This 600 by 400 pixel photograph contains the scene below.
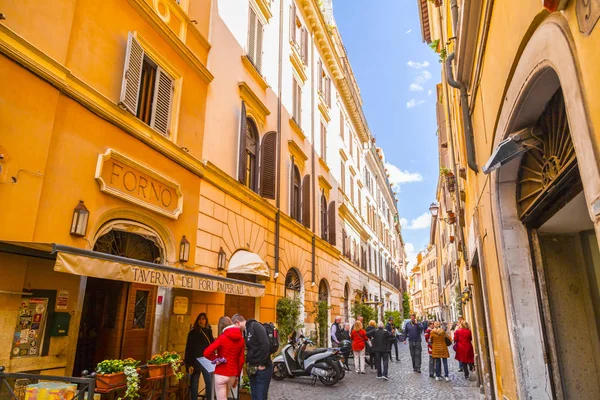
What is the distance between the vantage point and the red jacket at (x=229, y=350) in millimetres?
6129

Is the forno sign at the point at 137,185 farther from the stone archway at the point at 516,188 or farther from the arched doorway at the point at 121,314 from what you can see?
the stone archway at the point at 516,188

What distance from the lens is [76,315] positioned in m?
5.80

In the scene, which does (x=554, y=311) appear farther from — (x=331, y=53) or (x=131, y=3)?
(x=331, y=53)

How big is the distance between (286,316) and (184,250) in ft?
17.5

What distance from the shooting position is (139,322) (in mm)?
7754

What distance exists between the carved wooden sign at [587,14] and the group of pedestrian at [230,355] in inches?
218

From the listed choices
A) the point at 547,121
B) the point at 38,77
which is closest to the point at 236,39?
the point at 38,77

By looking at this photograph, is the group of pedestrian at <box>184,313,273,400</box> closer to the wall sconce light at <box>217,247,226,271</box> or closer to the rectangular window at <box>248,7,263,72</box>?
the wall sconce light at <box>217,247,226,271</box>

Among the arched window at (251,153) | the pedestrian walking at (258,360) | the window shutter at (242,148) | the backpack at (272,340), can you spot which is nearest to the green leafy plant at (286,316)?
the arched window at (251,153)

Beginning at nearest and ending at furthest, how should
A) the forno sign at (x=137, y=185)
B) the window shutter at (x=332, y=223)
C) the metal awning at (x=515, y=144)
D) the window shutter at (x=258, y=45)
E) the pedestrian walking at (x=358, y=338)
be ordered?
the metal awning at (x=515, y=144), the forno sign at (x=137, y=185), the window shutter at (x=258, y=45), the pedestrian walking at (x=358, y=338), the window shutter at (x=332, y=223)

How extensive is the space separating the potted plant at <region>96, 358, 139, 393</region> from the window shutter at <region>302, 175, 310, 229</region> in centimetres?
1044

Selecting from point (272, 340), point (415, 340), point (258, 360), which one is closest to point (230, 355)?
point (258, 360)

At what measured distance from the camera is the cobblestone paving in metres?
9.33

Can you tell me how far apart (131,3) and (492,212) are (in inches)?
263
